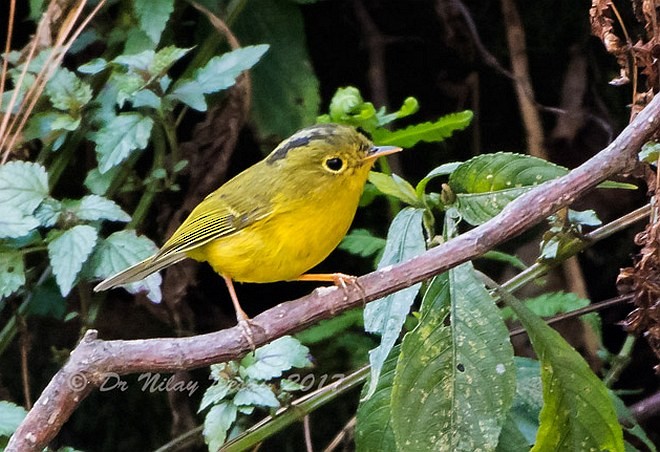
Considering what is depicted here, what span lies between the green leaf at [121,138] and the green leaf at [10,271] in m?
0.28

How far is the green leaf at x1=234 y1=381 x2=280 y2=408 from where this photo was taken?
179 centimetres

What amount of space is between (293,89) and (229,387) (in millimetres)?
929

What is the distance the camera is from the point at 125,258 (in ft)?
6.77

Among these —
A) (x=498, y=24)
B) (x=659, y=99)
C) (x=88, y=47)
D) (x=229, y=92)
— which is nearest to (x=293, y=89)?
(x=229, y=92)

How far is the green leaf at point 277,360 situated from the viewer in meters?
1.80

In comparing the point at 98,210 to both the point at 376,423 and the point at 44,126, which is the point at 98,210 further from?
the point at 376,423

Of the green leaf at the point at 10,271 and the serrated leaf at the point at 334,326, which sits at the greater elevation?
the green leaf at the point at 10,271

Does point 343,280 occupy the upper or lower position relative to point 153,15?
lower

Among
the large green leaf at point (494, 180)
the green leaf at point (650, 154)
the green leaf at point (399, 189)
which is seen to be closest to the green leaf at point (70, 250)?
the green leaf at point (399, 189)

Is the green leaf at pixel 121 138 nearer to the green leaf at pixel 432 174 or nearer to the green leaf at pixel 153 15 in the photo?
the green leaf at pixel 153 15

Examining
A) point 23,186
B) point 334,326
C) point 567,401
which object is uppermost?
point 23,186

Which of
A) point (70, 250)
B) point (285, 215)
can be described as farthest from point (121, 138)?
point (285, 215)

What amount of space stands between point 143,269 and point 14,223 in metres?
0.29

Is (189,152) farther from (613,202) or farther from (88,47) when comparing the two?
(613,202)
